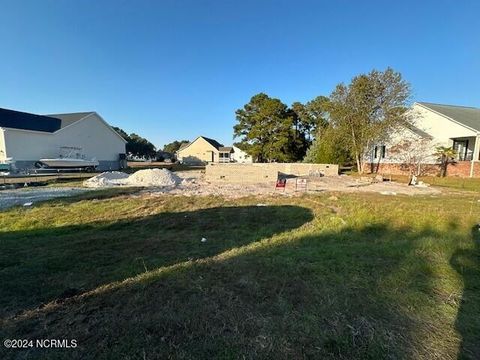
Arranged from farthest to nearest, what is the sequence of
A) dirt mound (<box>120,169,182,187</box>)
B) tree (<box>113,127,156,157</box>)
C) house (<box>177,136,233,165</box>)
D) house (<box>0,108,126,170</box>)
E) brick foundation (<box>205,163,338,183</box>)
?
tree (<box>113,127,156,157</box>) < house (<box>177,136,233,165</box>) < house (<box>0,108,126,170</box>) < brick foundation (<box>205,163,338,183</box>) < dirt mound (<box>120,169,182,187</box>)

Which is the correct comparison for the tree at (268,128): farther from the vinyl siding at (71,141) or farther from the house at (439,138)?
the vinyl siding at (71,141)

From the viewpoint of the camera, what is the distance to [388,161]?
25.3m

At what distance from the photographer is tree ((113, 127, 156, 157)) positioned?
6344 cm

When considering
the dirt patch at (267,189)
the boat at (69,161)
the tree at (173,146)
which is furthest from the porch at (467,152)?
the tree at (173,146)

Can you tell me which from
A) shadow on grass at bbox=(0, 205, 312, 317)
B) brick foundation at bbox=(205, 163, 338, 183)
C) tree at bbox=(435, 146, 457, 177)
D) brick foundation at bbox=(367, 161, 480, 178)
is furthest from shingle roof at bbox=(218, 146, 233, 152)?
shadow on grass at bbox=(0, 205, 312, 317)

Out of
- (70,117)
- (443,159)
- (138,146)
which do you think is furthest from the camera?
(138,146)

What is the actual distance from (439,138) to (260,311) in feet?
89.1

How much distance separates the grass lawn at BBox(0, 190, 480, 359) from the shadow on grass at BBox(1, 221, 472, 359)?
0.01 metres

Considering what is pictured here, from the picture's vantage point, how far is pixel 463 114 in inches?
979

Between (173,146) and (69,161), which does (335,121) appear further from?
(173,146)

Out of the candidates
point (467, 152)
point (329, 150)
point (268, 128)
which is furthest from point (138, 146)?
point (467, 152)

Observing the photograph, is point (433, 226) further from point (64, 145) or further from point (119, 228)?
point (64, 145)

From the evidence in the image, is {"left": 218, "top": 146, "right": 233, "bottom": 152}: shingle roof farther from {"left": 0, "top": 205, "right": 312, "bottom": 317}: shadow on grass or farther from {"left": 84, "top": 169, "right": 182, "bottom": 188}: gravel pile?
{"left": 0, "top": 205, "right": 312, "bottom": 317}: shadow on grass

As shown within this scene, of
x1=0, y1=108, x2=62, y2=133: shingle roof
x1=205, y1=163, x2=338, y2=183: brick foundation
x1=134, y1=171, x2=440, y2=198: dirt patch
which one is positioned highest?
x1=0, y1=108, x2=62, y2=133: shingle roof
